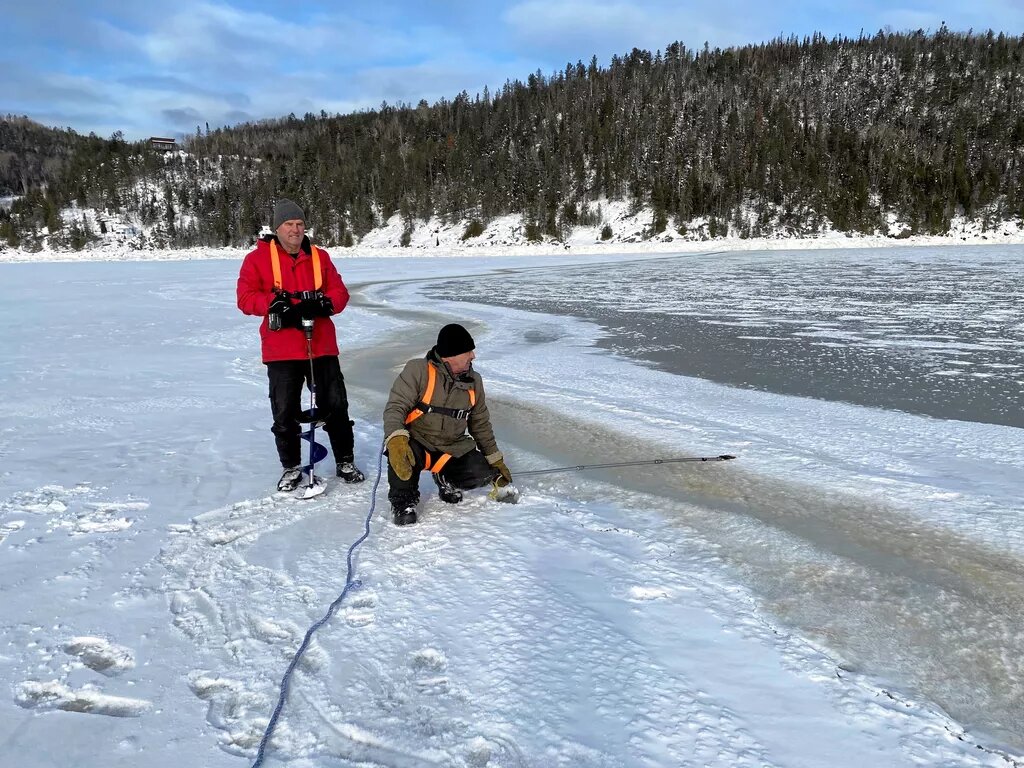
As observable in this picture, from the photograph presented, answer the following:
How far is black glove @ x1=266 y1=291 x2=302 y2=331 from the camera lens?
12.0ft

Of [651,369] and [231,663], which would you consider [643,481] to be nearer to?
[231,663]

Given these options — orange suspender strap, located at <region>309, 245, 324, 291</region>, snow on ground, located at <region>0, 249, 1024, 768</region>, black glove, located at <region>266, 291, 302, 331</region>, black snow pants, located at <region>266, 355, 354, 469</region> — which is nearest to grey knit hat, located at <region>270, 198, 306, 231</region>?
orange suspender strap, located at <region>309, 245, 324, 291</region>

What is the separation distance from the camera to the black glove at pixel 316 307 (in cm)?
374

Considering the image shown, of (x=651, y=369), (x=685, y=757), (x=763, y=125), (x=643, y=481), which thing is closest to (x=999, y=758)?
(x=685, y=757)

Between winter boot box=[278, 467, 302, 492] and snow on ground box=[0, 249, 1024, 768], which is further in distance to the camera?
winter boot box=[278, 467, 302, 492]

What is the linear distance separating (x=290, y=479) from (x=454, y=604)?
1.75 m

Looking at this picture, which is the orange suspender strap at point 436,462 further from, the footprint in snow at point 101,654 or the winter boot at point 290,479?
the footprint in snow at point 101,654

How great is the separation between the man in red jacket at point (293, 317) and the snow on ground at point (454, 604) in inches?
18.1

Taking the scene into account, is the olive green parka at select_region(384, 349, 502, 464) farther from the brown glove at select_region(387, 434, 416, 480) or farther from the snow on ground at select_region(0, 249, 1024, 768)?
the snow on ground at select_region(0, 249, 1024, 768)

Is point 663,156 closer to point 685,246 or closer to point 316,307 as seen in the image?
point 685,246

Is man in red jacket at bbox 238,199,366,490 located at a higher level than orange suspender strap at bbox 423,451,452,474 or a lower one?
higher

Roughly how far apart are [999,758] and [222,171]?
12109 centimetres

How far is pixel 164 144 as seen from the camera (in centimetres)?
12888

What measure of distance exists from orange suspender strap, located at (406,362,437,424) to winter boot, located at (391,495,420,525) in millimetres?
445
